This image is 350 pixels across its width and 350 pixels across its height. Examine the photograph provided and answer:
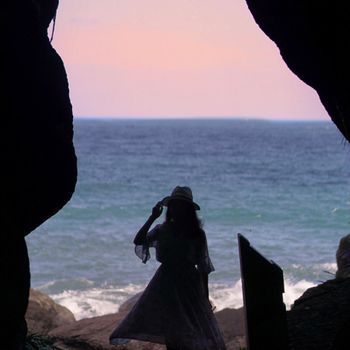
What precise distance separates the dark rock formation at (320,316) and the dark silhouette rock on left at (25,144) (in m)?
2.74

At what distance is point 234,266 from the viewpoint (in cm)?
2288

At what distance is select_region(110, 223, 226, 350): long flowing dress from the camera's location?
22.8ft

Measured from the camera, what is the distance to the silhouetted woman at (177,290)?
22.8 feet

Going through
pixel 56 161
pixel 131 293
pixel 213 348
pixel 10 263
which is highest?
pixel 56 161

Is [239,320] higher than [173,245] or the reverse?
the reverse

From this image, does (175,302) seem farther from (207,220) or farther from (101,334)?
(207,220)

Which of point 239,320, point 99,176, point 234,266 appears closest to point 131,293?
point 234,266

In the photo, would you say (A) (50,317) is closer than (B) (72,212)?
Yes

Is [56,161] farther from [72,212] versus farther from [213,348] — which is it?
[72,212]

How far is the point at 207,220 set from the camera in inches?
1366

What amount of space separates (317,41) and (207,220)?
27.6m

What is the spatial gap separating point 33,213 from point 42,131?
29.2 inches

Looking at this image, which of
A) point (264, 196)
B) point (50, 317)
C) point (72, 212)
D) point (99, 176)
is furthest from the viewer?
point (99, 176)

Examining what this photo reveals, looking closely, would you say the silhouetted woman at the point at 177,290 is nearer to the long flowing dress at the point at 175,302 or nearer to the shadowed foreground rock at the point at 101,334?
the long flowing dress at the point at 175,302
